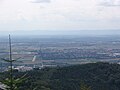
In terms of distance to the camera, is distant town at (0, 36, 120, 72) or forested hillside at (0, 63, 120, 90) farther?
distant town at (0, 36, 120, 72)

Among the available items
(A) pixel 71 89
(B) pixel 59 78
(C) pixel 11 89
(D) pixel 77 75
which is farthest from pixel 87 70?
(C) pixel 11 89

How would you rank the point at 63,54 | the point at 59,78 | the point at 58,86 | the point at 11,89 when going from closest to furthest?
the point at 11,89 < the point at 58,86 < the point at 59,78 < the point at 63,54

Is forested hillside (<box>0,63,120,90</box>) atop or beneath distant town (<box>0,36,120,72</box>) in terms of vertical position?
atop

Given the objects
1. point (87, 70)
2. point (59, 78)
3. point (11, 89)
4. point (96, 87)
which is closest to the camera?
point (11, 89)

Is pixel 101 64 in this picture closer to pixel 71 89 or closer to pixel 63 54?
pixel 71 89

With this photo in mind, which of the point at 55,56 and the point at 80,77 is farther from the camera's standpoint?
the point at 55,56

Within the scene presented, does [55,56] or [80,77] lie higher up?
[80,77]

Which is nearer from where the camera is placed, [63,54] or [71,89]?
[71,89]

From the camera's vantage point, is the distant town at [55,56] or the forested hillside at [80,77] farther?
the distant town at [55,56]
